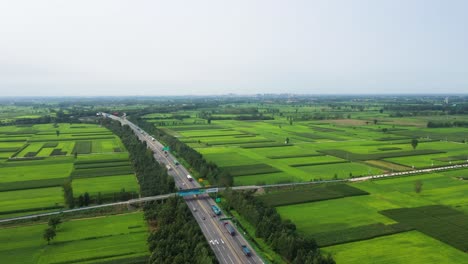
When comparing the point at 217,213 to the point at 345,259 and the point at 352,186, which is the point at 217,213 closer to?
the point at 345,259

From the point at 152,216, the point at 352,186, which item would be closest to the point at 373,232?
the point at 352,186

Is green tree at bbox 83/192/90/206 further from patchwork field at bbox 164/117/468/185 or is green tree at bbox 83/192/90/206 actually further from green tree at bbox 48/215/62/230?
patchwork field at bbox 164/117/468/185

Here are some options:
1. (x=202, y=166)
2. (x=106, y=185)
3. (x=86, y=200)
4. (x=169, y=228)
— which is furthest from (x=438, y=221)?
(x=106, y=185)

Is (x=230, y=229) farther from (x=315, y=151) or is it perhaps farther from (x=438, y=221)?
(x=315, y=151)

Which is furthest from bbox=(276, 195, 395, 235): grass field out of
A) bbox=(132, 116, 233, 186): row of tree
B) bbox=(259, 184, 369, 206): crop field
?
bbox=(132, 116, 233, 186): row of tree

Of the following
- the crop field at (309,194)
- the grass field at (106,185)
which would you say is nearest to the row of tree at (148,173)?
the grass field at (106,185)

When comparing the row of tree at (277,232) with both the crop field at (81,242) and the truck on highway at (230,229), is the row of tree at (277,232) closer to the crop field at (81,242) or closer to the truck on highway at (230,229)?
the truck on highway at (230,229)
